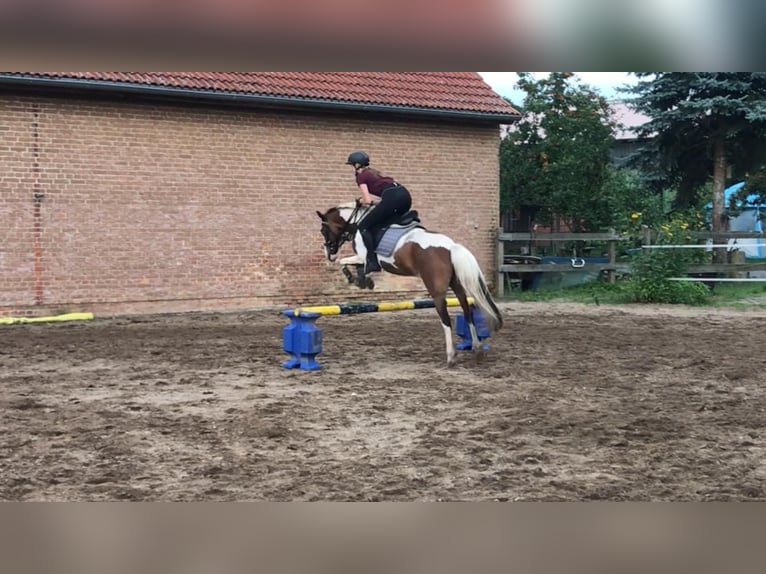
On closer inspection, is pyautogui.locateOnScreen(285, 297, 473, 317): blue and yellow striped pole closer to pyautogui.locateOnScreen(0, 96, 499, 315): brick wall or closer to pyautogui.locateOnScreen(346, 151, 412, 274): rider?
pyautogui.locateOnScreen(346, 151, 412, 274): rider

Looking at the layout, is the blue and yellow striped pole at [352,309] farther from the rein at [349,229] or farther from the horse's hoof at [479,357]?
the rein at [349,229]

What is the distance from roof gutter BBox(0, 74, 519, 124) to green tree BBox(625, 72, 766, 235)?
17.4ft

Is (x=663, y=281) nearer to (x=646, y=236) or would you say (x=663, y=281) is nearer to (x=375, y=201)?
(x=646, y=236)

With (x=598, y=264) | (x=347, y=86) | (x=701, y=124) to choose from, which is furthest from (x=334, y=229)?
(x=701, y=124)

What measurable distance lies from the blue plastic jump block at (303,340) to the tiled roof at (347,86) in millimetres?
5628

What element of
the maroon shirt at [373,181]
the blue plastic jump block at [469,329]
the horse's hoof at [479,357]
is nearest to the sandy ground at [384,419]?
the horse's hoof at [479,357]

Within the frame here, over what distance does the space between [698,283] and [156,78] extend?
1047 cm

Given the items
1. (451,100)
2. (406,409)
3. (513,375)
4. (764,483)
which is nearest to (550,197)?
(451,100)

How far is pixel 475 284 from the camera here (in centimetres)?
722

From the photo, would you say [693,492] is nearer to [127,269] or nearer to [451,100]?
[127,269]

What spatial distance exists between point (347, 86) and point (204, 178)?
3.47 m

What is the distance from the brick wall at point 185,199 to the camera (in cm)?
1153

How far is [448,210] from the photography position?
49.8 ft

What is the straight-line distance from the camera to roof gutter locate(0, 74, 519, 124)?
36.9 ft
